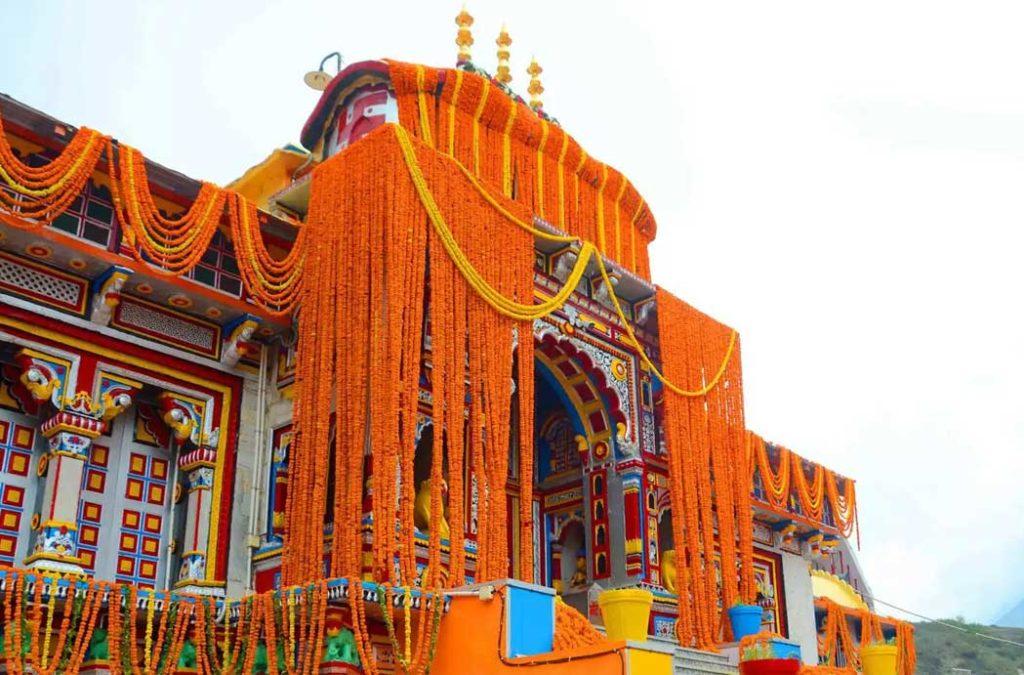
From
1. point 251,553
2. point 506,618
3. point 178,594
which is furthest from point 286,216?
point 506,618

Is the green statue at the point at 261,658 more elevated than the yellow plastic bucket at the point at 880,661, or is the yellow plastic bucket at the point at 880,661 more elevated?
the yellow plastic bucket at the point at 880,661

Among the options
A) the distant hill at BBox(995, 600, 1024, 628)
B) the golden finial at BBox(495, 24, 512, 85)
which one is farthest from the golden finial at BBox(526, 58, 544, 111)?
the distant hill at BBox(995, 600, 1024, 628)

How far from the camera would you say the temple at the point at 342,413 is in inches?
381

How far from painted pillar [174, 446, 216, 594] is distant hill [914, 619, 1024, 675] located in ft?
90.8

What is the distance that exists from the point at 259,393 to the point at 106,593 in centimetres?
321

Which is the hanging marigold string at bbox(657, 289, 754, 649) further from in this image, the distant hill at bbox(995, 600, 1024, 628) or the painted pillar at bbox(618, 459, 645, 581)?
the distant hill at bbox(995, 600, 1024, 628)

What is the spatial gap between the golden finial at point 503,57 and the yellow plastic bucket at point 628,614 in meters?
8.21

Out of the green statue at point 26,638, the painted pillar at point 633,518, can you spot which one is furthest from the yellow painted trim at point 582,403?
the green statue at point 26,638

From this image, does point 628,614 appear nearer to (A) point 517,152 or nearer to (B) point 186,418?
(B) point 186,418

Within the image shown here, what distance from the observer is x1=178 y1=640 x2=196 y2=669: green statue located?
9.82m

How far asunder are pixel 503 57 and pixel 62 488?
9.12 metres

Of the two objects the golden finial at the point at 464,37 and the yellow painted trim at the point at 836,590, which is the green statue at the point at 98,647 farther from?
the yellow painted trim at the point at 836,590

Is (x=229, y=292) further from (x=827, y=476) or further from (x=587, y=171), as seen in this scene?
(x=827, y=476)

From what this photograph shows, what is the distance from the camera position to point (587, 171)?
14867 millimetres
